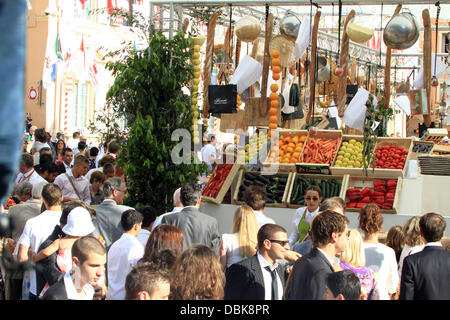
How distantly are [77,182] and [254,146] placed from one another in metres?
2.57

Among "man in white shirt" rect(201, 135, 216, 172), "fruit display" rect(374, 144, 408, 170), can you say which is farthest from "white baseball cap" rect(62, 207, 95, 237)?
"man in white shirt" rect(201, 135, 216, 172)

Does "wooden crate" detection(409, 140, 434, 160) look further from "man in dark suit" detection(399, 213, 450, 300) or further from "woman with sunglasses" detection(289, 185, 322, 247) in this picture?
"man in dark suit" detection(399, 213, 450, 300)

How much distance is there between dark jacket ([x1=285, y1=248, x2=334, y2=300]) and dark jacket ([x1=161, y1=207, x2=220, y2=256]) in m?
1.77

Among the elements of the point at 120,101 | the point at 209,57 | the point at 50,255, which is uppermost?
the point at 209,57

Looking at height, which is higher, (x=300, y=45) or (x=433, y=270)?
(x=300, y=45)

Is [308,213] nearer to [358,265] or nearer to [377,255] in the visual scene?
[377,255]

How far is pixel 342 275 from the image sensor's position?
10.6ft

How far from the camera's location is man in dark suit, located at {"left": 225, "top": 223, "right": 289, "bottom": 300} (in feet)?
12.1

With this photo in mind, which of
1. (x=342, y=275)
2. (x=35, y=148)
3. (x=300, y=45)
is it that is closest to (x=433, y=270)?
(x=342, y=275)

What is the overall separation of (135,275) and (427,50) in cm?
635

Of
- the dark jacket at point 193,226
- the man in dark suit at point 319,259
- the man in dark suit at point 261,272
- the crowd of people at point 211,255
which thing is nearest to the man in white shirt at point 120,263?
the crowd of people at point 211,255

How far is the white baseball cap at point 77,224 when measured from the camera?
13.9 feet
